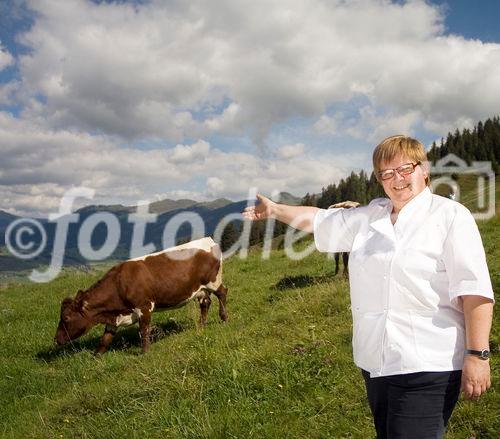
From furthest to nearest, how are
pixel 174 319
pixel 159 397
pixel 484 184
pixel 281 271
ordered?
pixel 484 184, pixel 281 271, pixel 174 319, pixel 159 397

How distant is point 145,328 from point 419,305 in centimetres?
943

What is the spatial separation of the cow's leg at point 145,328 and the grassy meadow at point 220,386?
0.22 m

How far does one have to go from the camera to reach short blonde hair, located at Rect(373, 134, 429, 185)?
3.44 m

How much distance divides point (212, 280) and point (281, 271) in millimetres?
6630

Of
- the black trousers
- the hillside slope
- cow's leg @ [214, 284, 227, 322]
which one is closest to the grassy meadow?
the hillside slope

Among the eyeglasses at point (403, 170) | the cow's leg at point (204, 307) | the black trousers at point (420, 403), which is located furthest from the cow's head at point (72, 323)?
the eyeglasses at point (403, 170)

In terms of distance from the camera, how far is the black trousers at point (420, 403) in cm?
309

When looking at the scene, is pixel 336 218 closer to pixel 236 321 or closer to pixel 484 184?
pixel 236 321

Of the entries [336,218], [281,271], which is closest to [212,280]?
[281,271]

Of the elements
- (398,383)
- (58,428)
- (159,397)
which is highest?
(398,383)

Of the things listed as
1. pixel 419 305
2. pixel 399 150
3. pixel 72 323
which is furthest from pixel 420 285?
pixel 72 323

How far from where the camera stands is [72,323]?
38.9ft

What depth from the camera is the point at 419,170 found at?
11.4ft

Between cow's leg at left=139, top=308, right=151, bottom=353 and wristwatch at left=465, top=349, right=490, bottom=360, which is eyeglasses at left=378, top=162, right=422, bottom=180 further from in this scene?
cow's leg at left=139, top=308, right=151, bottom=353
